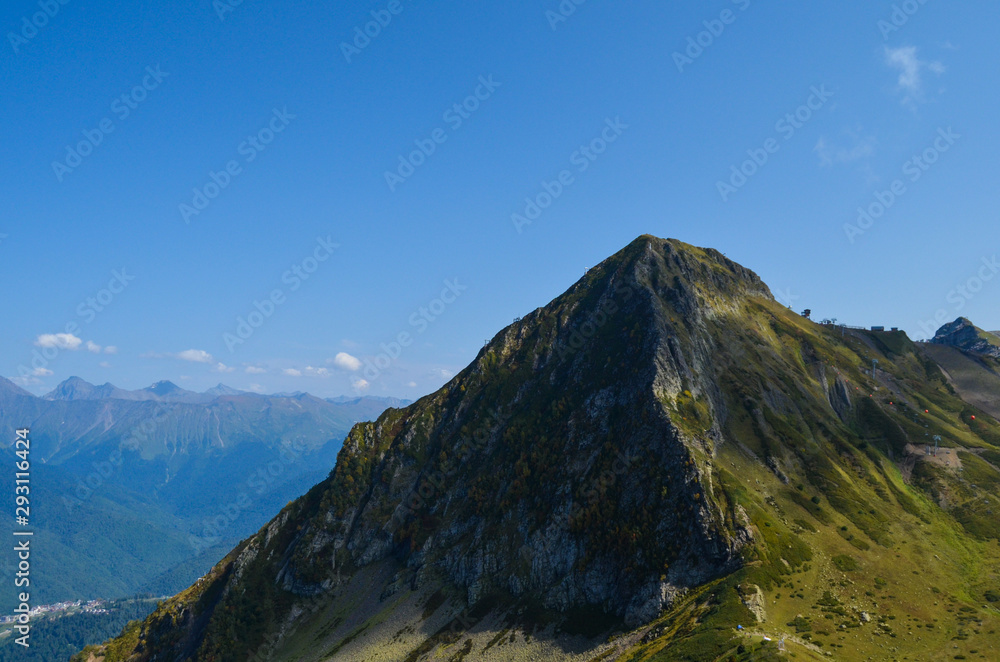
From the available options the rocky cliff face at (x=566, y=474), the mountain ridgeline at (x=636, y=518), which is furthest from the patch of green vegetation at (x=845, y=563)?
the rocky cliff face at (x=566, y=474)

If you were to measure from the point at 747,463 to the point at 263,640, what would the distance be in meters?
138

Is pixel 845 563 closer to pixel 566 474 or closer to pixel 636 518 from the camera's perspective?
pixel 636 518

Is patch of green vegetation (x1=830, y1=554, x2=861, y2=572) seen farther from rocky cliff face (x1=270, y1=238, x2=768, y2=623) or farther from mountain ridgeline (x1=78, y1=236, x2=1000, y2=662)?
rocky cliff face (x1=270, y1=238, x2=768, y2=623)

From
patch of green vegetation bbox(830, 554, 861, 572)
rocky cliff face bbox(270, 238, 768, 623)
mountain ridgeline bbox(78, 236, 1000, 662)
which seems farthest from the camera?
rocky cliff face bbox(270, 238, 768, 623)

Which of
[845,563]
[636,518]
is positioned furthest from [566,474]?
[845,563]

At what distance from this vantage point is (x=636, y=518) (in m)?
117

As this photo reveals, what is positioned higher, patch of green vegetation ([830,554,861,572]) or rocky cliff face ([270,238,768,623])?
rocky cliff face ([270,238,768,623])

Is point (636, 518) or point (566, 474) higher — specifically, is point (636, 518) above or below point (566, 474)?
below

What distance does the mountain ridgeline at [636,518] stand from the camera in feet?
312

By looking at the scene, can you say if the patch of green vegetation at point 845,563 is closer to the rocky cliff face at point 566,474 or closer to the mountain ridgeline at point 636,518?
the mountain ridgeline at point 636,518

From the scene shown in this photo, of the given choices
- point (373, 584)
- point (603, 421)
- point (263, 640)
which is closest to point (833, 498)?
point (603, 421)

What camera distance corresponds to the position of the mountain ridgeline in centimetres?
9506

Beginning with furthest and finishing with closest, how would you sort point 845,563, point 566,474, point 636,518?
1. point 566,474
2. point 636,518
3. point 845,563

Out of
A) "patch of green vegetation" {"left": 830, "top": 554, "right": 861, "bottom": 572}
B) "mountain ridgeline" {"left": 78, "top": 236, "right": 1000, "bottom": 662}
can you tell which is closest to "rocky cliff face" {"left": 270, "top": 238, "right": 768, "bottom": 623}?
"mountain ridgeline" {"left": 78, "top": 236, "right": 1000, "bottom": 662}
